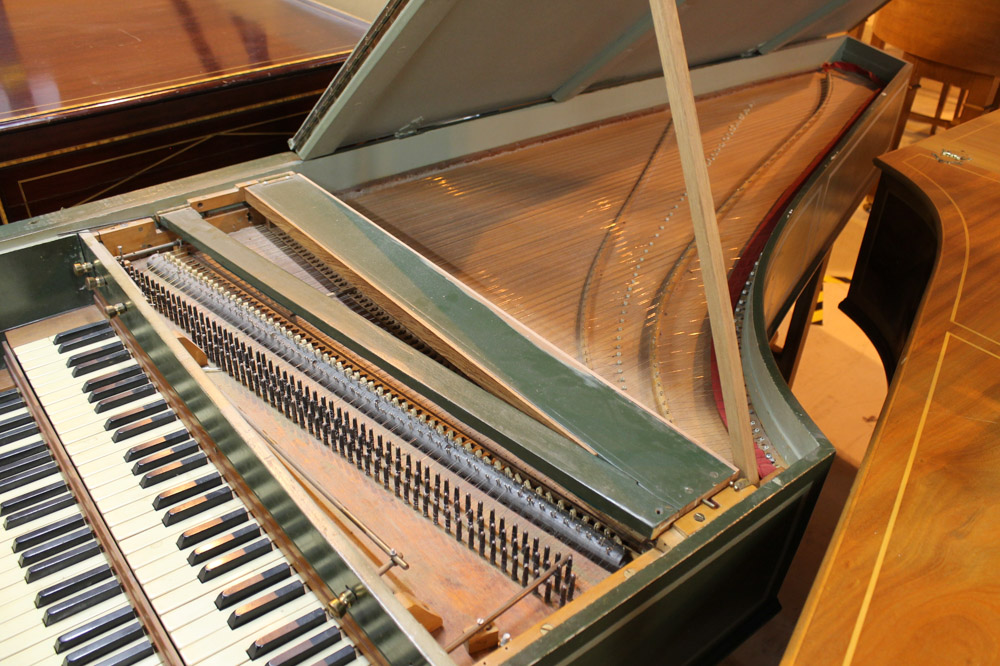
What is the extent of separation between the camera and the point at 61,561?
1791 mm

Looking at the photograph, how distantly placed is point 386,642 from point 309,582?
0.33m

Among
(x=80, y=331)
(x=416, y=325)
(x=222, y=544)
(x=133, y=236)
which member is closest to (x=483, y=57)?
(x=416, y=325)

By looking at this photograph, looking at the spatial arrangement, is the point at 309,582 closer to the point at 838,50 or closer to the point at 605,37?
the point at 605,37

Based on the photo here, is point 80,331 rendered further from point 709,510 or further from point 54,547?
point 709,510

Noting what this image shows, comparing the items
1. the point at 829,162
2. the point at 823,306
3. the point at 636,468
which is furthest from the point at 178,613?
the point at 823,306

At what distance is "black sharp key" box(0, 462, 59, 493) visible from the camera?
1.98m

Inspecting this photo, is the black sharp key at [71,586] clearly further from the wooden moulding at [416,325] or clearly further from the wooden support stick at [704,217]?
the wooden support stick at [704,217]

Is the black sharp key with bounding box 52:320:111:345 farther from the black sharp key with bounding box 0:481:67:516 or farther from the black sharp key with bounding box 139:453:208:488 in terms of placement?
Answer: the black sharp key with bounding box 139:453:208:488

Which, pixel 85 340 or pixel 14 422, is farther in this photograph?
pixel 85 340

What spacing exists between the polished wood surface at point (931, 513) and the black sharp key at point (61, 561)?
1.53m

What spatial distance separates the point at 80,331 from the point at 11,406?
0.91ft

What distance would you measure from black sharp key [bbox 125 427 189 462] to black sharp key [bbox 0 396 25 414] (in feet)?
1.55

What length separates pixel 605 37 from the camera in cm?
299

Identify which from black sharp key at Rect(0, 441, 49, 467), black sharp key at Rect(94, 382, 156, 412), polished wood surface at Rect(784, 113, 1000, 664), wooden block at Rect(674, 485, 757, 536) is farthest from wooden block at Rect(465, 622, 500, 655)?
black sharp key at Rect(0, 441, 49, 467)
